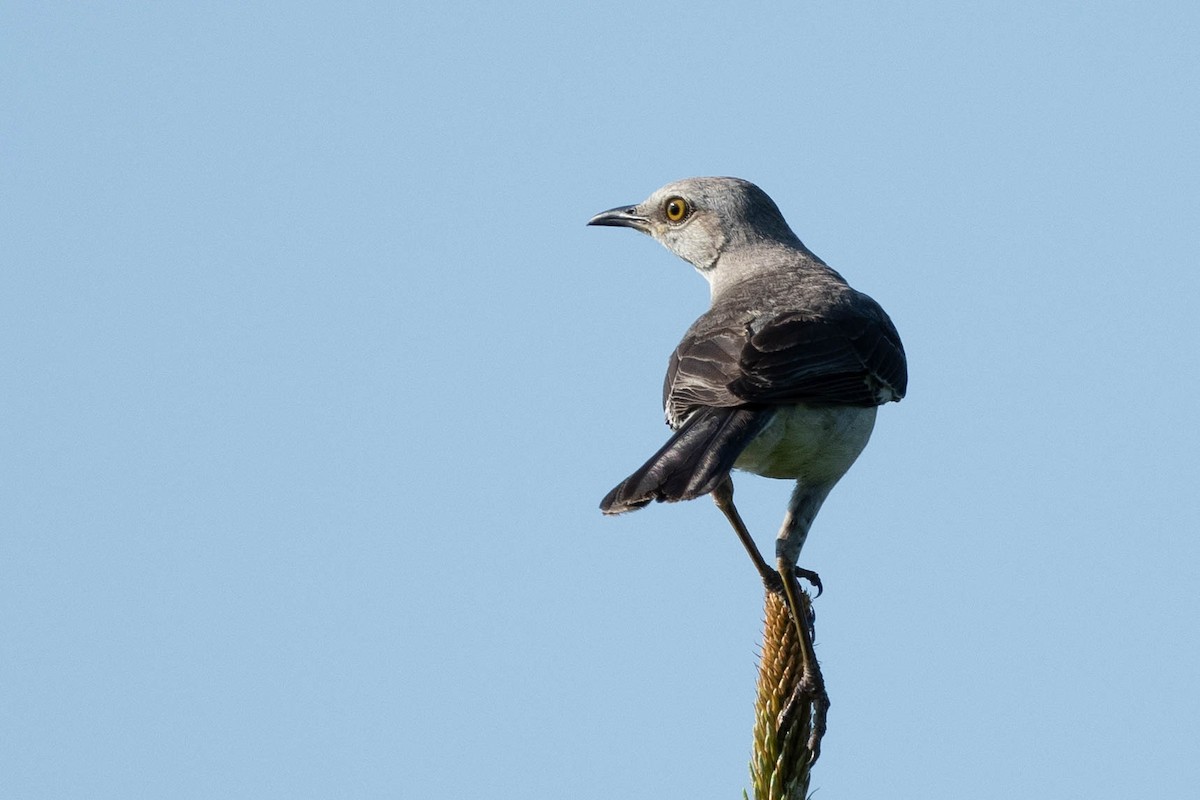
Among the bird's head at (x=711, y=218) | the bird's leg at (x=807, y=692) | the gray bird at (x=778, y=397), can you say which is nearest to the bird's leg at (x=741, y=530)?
the gray bird at (x=778, y=397)

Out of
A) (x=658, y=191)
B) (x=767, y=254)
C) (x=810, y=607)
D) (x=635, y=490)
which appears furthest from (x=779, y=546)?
(x=658, y=191)

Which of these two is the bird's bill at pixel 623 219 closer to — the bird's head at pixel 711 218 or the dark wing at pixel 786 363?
the bird's head at pixel 711 218

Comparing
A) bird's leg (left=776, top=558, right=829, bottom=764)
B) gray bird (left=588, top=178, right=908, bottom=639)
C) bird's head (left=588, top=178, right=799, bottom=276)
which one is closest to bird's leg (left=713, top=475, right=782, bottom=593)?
gray bird (left=588, top=178, right=908, bottom=639)

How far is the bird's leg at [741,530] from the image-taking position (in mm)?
6586

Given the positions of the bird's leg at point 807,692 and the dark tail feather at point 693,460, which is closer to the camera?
the bird's leg at point 807,692

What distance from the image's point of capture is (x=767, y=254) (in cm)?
923

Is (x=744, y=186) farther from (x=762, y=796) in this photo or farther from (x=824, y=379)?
(x=762, y=796)

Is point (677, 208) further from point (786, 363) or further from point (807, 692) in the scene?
point (807, 692)

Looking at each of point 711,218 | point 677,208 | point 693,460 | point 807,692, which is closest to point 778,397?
point 693,460

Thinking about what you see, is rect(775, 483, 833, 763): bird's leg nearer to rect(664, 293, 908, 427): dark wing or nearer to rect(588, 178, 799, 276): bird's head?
rect(664, 293, 908, 427): dark wing

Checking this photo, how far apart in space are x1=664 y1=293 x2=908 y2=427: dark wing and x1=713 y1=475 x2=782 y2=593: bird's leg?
0.44 meters

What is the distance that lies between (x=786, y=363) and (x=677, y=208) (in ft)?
10.3

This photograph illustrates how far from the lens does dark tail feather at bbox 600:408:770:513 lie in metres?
5.45

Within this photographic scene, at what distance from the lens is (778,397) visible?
653 cm
